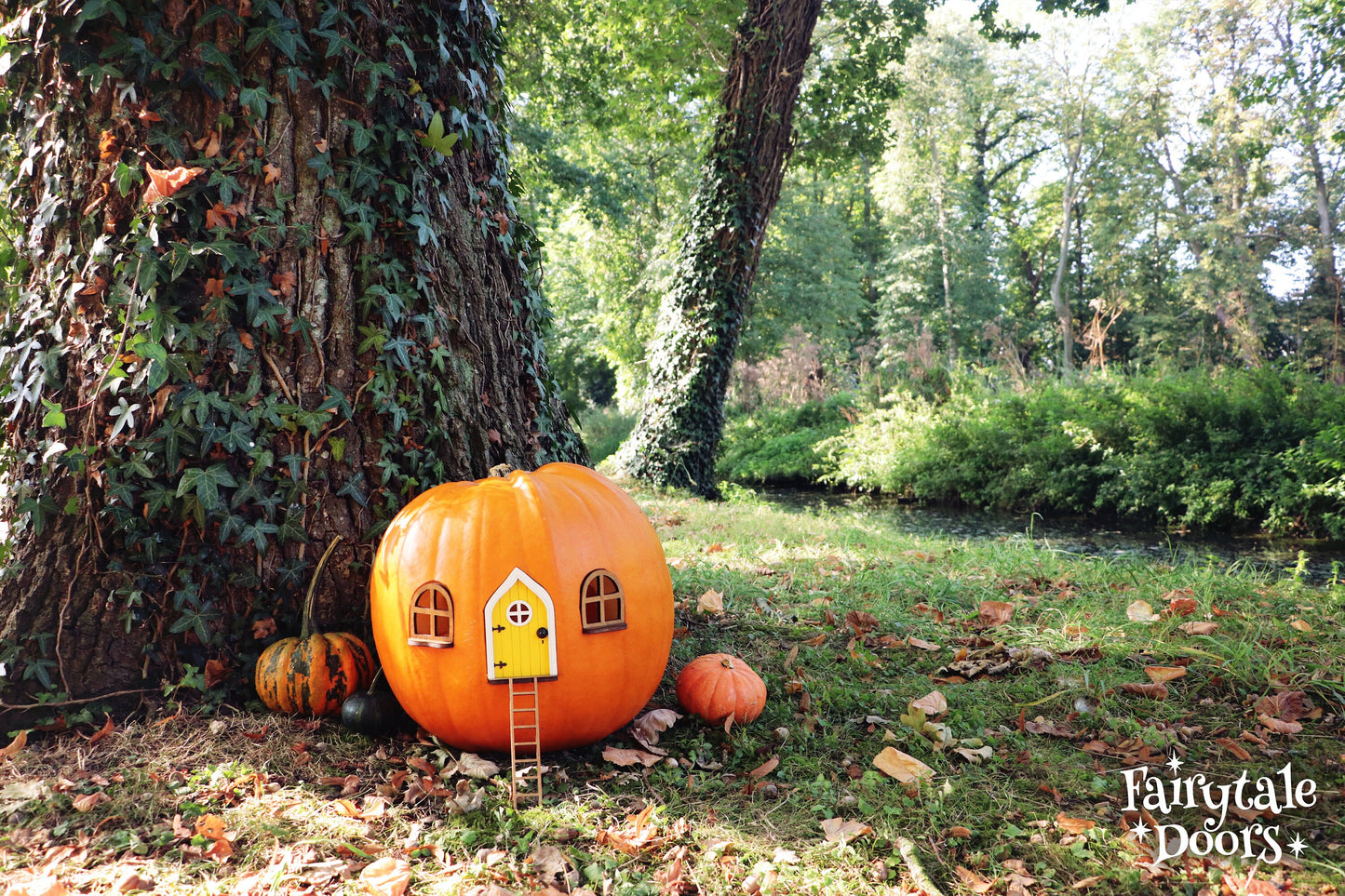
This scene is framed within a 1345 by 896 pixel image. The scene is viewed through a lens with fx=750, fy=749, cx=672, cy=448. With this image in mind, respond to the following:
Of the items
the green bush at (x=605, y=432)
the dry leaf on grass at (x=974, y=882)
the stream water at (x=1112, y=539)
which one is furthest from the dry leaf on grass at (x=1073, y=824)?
the green bush at (x=605, y=432)

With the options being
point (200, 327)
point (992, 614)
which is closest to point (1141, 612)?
point (992, 614)

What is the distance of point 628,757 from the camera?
7.04ft

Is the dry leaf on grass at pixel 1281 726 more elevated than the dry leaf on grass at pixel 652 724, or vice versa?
the dry leaf on grass at pixel 652 724

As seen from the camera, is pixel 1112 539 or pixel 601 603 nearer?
pixel 601 603

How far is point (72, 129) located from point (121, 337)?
0.69 meters

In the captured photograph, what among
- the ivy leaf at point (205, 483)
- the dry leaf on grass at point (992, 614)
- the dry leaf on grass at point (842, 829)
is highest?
the ivy leaf at point (205, 483)

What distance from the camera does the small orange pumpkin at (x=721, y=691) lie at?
2314 millimetres

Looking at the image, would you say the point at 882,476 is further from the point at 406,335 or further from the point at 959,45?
the point at 959,45

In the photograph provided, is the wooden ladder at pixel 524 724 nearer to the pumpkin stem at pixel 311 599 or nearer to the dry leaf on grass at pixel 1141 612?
the pumpkin stem at pixel 311 599

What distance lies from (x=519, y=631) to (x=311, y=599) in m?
0.84

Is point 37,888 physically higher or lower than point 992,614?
lower

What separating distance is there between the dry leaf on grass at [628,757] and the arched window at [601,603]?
0.38m

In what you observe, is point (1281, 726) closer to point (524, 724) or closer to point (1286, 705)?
point (1286, 705)

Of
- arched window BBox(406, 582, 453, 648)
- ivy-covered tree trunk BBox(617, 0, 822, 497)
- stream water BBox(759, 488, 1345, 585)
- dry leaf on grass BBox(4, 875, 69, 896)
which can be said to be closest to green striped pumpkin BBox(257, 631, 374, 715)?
arched window BBox(406, 582, 453, 648)
